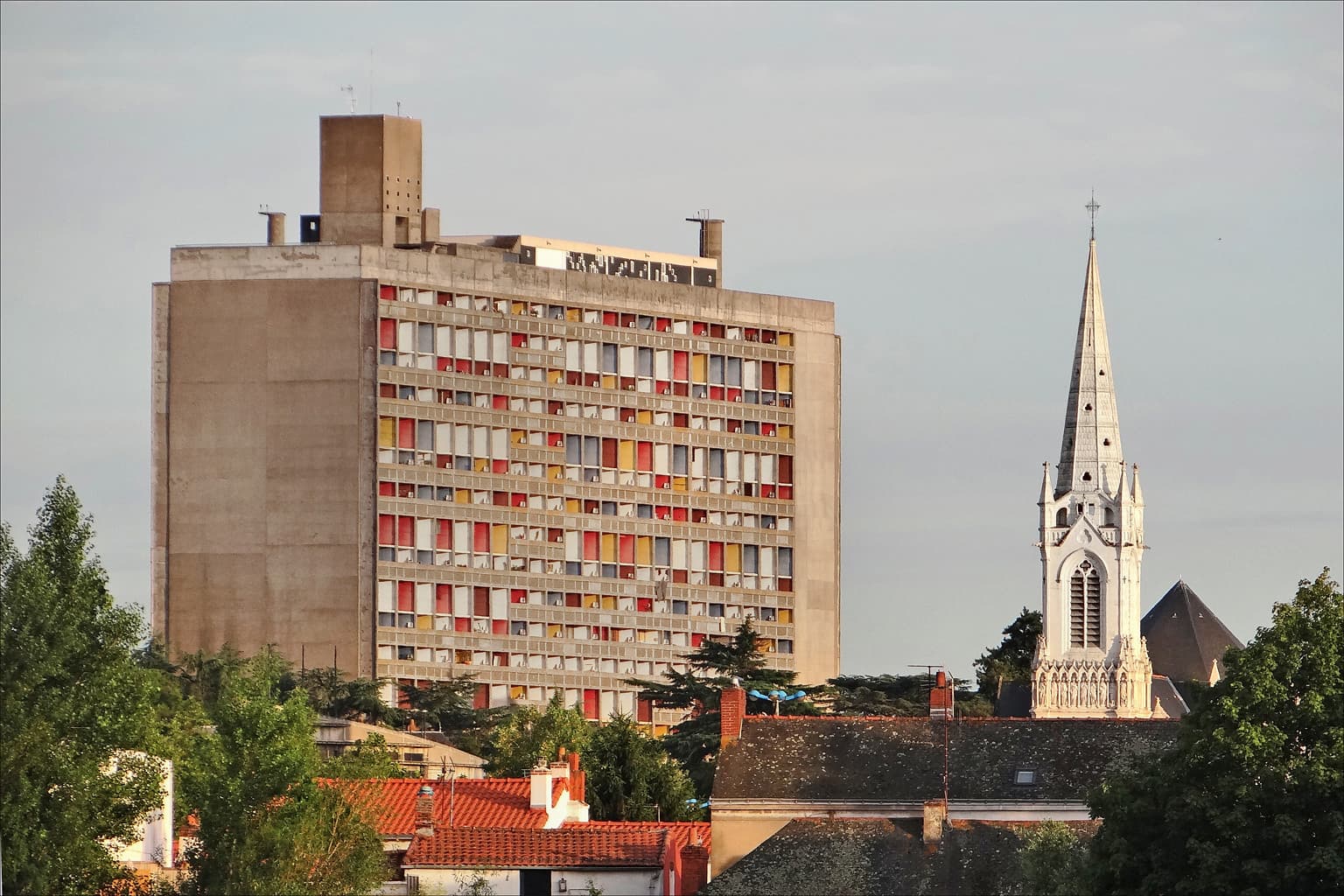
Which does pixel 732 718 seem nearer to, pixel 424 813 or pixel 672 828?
pixel 672 828

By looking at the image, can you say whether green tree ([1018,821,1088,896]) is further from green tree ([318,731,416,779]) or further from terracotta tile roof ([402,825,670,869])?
green tree ([318,731,416,779])

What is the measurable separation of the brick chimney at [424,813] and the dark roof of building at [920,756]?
24.0 feet

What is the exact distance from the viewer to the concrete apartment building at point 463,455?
564 feet

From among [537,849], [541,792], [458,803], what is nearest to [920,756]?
[541,792]

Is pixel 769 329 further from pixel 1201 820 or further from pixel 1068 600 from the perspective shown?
pixel 1201 820

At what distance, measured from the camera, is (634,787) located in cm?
10950

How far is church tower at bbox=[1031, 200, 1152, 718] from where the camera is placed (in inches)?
7205

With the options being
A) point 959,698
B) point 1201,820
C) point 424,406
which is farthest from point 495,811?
point 424,406

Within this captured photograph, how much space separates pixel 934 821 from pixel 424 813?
13.1 m

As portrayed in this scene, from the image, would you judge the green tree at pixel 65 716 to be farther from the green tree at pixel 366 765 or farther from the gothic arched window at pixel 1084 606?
the gothic arched window at pixel 1084 606

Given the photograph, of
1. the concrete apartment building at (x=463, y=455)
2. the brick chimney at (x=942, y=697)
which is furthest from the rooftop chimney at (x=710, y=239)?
the brick chimney at (x=942, y=697)

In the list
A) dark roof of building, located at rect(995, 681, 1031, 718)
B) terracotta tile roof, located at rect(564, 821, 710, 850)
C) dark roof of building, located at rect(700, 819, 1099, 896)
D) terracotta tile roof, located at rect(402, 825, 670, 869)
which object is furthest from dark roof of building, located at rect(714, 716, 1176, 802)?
dark roof of building, located at rect(995, 681, 1031, 718)

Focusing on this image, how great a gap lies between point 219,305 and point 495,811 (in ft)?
280

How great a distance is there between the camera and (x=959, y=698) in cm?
16125
